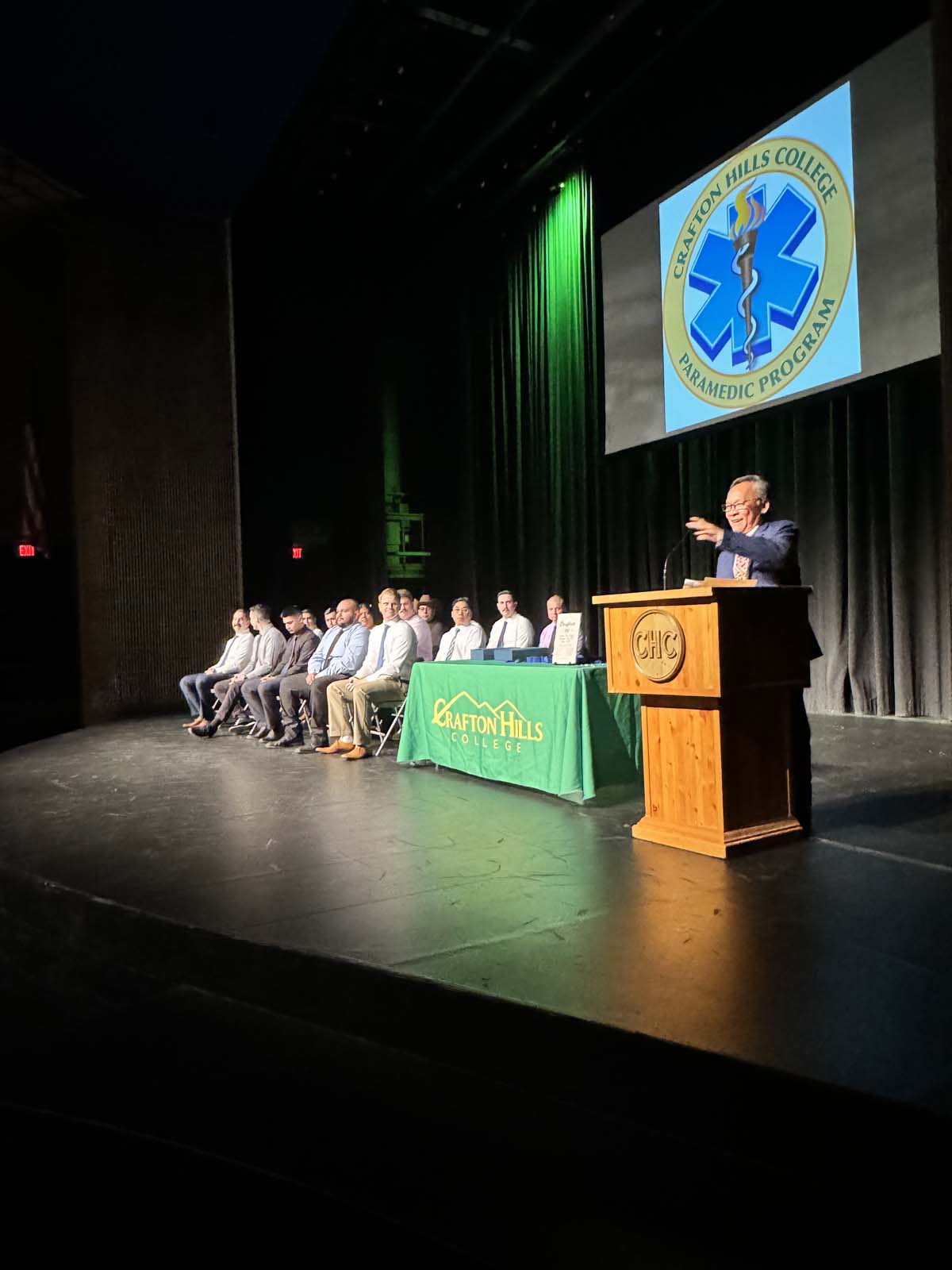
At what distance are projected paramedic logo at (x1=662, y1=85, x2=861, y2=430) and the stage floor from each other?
281 cm

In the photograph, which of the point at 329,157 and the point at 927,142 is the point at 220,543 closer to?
the point at 329,157

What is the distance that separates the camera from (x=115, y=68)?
6609mm

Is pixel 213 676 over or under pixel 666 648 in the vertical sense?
under

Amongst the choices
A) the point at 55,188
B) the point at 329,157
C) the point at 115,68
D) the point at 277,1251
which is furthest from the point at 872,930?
the point at 55,188

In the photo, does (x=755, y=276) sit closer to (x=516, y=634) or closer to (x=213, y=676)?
(x=516, y=634)

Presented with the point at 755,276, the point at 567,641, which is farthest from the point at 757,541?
the point at 755,276

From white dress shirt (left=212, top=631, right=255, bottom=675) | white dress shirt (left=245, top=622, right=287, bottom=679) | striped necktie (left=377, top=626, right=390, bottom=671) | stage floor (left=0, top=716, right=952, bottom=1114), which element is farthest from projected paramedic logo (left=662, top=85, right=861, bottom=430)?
white dress shirt (left=212, top=631, right=255, bottom=675)

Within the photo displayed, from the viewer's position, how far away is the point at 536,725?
13.1 feet

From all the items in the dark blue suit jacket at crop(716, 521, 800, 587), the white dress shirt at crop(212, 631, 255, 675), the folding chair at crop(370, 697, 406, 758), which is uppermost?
the dark blue suit jacket at crop(716, 521, 800, 587)

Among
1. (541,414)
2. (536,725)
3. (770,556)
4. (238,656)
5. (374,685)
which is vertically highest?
(541,414)

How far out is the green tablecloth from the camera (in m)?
3.75

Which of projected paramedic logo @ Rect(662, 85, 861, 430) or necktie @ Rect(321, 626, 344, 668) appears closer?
projected paramedic logo @ Rect(662, 85, 861, 430)

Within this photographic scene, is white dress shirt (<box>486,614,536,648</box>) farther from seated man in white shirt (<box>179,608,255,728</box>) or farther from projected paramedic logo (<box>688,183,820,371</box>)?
projected paramedic logo (<box>688,183,820,371</box>)

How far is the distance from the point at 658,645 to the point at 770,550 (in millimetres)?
542
